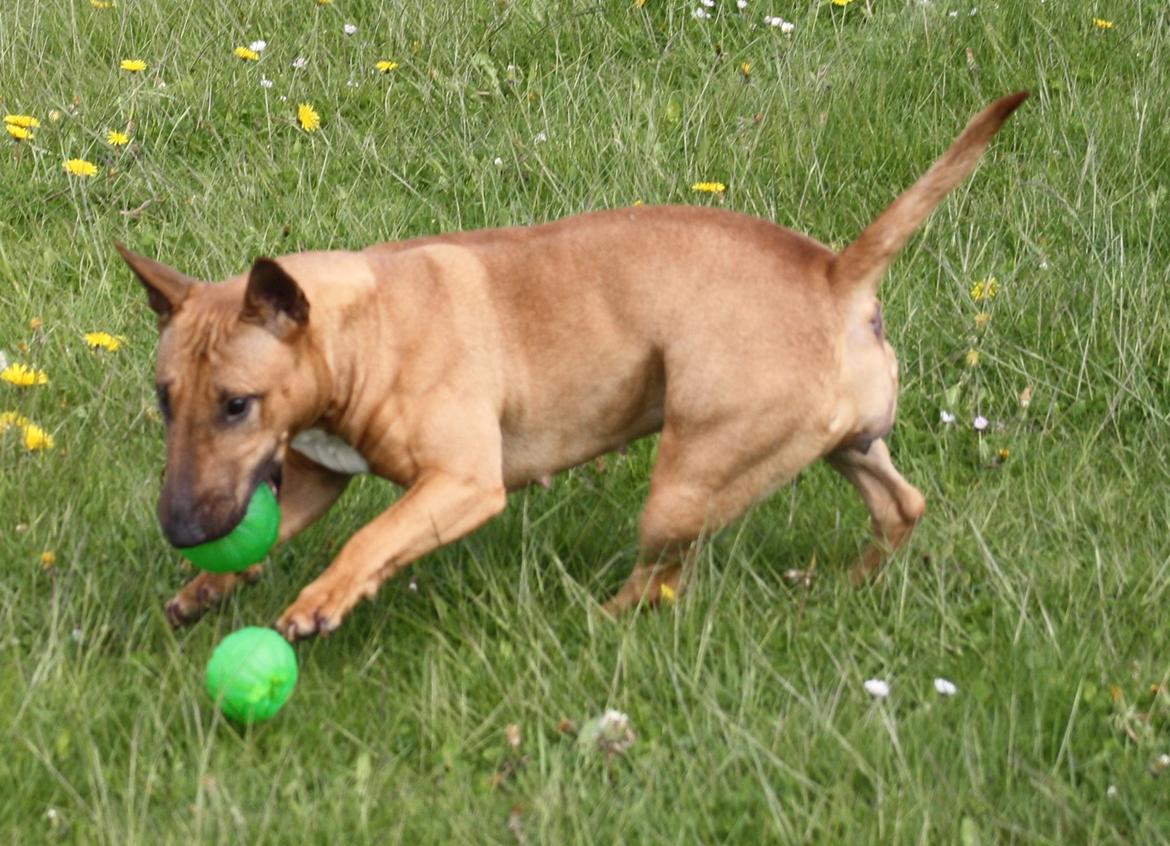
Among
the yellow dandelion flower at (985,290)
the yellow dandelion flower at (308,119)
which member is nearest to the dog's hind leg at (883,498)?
the yellow dandelion flower at (985,290)

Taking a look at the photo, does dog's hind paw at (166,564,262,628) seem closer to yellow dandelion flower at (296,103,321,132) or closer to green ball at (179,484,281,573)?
green ball at (179,484,281,573)

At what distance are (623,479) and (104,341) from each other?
1.63 m

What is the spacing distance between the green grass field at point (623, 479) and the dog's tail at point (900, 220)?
756 millimetres

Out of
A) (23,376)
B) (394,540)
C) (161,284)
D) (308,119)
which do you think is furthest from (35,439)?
(308,119)

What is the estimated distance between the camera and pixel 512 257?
16.0ft

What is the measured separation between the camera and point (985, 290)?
19.8 ft

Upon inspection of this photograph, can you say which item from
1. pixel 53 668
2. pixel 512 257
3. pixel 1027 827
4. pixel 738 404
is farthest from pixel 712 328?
pixel 53 668

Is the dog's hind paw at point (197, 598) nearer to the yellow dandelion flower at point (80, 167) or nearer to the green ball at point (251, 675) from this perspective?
the green ball at point (251, 675)

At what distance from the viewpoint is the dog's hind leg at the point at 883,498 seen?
5008mm

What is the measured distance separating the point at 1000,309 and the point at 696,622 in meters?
2.11

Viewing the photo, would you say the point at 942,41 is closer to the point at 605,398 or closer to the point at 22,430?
the point at 605,398

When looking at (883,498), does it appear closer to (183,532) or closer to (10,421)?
(183,532)

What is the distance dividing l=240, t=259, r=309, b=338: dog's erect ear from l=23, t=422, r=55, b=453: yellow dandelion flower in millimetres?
1114

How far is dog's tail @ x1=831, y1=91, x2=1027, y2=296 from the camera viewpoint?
4.59m
